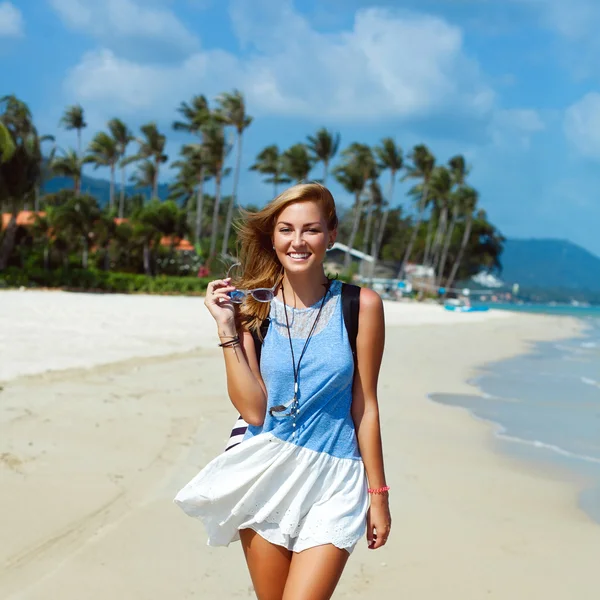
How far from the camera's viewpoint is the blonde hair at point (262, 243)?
230 centimetres

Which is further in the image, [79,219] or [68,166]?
[68,166]

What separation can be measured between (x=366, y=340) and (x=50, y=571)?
245cm

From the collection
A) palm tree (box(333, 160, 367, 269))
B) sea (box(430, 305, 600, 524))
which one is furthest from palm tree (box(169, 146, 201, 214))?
sea (box(430, 305, 600, 524))

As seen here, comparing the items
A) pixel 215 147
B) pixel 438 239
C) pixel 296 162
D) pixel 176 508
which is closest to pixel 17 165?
pixel 215 147

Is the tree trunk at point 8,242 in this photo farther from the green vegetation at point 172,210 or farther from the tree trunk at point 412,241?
the tree trunk at point 412,241

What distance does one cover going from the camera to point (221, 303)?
233cm

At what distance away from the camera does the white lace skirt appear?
82.3 inches

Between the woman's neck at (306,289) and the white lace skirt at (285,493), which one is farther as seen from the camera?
the woman's neck at (306,289)

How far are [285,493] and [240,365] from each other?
40 cm

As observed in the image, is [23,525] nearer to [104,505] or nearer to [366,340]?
[104,505]

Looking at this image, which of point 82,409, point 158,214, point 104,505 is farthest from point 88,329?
point 158,214

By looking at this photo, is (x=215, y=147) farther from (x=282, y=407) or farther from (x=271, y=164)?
(x=282, y=407)

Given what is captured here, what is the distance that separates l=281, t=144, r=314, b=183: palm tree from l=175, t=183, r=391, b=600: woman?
5121cm

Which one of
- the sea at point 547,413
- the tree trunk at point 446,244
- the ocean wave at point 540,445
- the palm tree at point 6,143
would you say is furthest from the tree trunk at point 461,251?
the ocean wave at point 540,445
